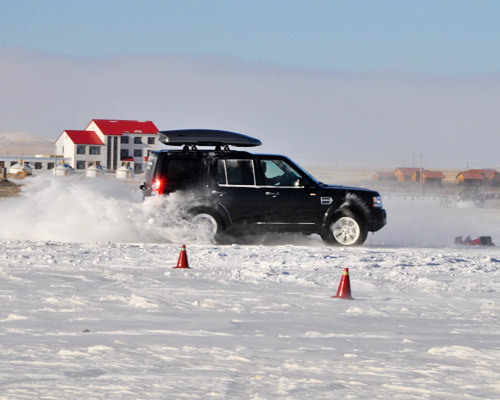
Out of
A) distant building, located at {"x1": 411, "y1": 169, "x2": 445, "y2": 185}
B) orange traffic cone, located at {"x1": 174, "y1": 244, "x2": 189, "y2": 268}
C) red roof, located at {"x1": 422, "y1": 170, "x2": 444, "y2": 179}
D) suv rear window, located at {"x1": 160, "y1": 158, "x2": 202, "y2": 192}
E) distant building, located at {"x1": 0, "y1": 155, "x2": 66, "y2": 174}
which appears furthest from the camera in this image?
red roof, located at {"x1": 422, "y1": 170, "x2": 444, "y2": 179}

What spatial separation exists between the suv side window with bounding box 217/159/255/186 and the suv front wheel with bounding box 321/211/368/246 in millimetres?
1751

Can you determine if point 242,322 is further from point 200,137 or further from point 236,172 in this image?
point 200,137

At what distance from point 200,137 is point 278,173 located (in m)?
1.62

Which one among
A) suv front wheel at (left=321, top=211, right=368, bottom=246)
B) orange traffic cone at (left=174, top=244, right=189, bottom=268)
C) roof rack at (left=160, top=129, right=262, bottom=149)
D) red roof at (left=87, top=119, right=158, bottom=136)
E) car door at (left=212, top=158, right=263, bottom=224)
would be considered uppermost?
red roof at (left=87, top=119, right=158, bottom=136)

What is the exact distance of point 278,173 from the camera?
54.6 feet

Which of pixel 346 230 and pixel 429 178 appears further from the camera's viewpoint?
pixel 429 178

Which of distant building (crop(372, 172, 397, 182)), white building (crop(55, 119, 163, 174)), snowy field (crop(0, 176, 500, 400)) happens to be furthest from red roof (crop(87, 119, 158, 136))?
snowy field (crop(0, 176, 500, 400))

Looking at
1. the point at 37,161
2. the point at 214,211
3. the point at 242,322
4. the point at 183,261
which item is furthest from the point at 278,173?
the point at 37,161

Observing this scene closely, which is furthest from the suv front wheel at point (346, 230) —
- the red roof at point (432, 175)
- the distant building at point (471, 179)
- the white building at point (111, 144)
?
the red roof at point (432, 175)

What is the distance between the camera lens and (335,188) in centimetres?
1683

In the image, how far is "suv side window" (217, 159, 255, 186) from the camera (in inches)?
645

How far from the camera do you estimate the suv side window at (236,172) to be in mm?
16391

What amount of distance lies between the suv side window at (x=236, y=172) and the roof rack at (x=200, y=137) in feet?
1.55

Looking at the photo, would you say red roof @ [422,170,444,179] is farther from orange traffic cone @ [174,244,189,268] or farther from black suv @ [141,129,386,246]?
orange traffic cone @ [174,244,189,268]
